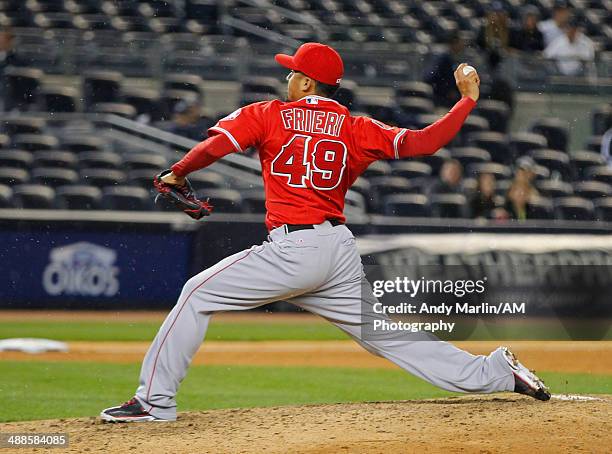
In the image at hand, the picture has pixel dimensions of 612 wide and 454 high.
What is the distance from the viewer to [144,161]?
36.9ft

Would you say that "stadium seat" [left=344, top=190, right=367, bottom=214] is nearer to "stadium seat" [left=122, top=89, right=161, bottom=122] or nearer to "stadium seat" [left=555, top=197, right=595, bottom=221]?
"stadium seat" [left=555, top=197, right=595, bottom=221]

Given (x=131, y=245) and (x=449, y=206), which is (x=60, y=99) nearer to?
(x=131, y=245)

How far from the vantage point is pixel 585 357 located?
29.9 ft

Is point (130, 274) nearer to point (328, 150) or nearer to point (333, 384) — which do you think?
point (333, 384)

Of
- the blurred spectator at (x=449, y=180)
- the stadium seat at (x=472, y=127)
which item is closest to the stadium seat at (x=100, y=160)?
the blurred spectator at (x=449, y=180)

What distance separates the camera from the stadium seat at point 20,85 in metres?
11.2

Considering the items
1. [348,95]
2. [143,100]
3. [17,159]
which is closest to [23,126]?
[17,159]

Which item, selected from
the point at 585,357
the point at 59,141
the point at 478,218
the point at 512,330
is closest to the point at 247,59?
the point at 59,141

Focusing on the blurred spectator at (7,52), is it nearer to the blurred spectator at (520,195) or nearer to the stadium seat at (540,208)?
the blurred spectator at (520,195)

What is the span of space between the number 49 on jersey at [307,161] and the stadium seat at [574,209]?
6695 millimetres

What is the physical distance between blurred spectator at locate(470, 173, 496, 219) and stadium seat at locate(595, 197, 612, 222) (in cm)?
116

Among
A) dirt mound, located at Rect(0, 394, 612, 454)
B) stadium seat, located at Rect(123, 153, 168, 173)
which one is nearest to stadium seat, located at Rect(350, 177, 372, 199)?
stadium seat, located at Rect(123, 153, 168, 173)

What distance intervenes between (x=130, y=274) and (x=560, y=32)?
6.16 metres

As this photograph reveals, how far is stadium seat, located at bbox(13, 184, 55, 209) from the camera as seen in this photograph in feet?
36.1
